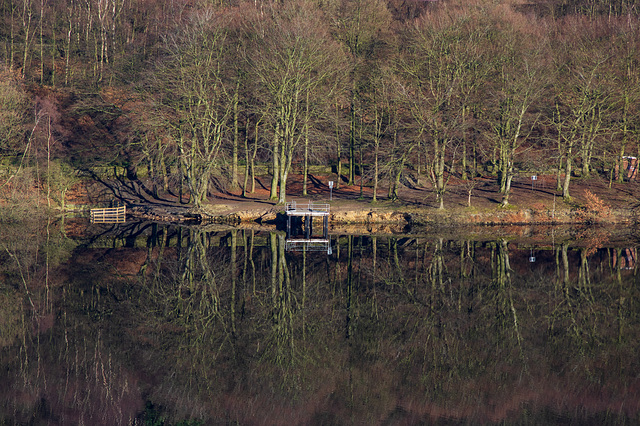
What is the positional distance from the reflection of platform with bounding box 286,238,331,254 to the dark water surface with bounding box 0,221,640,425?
188cm

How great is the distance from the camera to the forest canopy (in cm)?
4956

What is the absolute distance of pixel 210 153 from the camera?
5100cm

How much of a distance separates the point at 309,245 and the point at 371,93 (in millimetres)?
18609

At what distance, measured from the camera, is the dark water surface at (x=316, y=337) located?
1652 centimetres

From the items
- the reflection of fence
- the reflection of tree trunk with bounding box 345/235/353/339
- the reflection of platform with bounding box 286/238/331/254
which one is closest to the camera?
the reflection of tree trunk with bounding box 345/235/353/339

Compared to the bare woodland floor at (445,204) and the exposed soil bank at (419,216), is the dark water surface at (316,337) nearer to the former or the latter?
the exposed soil bank at (419,216)

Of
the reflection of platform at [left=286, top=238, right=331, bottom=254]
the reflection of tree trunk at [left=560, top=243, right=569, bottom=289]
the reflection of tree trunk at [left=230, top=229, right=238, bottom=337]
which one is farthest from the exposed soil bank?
the reflection of tree trunk at [left=560, top=243, right=569, bottom=289]

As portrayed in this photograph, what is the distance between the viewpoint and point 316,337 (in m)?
21.7

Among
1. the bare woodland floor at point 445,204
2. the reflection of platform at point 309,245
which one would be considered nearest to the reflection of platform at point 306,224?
the reflection of platform at point 309,245

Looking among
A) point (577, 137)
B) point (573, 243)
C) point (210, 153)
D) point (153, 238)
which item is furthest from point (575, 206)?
point (153, 238)

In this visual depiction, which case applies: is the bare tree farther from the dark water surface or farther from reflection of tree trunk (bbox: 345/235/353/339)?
the dark water surface

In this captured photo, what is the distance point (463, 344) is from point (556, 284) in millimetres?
10737

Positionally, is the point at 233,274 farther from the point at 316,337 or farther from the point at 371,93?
the point at 371,93

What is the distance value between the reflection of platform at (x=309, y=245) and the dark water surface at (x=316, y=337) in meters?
1.88
